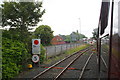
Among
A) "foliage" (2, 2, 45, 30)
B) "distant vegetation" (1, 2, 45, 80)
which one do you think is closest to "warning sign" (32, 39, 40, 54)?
"distant vegetation" (1, 2, 45, 80)

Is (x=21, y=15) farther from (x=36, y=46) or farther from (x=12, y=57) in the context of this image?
(x=12, y=57)

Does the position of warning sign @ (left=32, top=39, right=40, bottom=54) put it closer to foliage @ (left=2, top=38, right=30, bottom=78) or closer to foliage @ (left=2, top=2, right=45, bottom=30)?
foliage @ (left=2, top=38, right=30, bottom=78)

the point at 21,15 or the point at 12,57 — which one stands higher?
the point at 21,15

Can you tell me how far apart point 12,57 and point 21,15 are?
309cm

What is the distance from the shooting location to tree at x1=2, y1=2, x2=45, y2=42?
27.7 ft

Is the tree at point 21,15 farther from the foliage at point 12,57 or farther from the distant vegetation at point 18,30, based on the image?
the foliage at point 12,57

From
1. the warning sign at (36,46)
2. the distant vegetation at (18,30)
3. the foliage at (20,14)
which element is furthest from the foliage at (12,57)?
the foliage at (20,14)

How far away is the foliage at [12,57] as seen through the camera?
642cm

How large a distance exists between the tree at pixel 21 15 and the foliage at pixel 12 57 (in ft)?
3.76

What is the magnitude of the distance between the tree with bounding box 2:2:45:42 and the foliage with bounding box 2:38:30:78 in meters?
1.14

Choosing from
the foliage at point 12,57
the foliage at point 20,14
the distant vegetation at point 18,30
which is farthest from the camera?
the foliage at point 20,14

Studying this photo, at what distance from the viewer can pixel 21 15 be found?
8.69m

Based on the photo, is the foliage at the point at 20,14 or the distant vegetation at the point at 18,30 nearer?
the distant vegetation at the point at 18,30

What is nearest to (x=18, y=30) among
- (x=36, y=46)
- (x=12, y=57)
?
(x=36, y=46)
